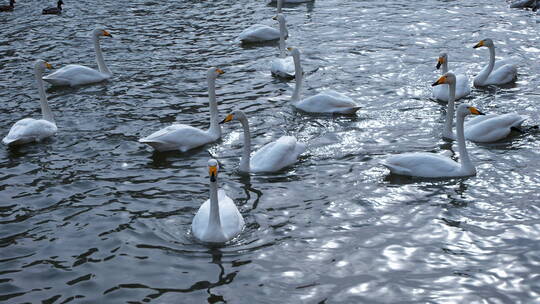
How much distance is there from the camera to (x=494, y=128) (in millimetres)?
12750

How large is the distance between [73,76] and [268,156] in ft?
23.3

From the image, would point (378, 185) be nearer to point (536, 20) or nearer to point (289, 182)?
point (289, 182)

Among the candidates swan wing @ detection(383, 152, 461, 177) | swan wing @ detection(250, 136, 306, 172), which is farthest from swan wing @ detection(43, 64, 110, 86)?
swan wing @ detection(383, 152, 461, 177)

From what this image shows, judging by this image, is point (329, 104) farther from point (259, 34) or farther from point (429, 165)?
point (259, 34)

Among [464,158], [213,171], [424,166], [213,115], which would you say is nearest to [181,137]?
[213,115]

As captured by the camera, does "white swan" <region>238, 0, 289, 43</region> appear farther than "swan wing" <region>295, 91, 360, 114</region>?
Yes

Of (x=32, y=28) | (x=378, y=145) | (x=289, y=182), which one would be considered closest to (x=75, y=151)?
(x=289, y=182)

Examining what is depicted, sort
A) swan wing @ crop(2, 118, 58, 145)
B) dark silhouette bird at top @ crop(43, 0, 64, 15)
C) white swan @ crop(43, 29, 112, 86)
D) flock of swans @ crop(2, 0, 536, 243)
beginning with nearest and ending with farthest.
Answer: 1. flock of swans @ crop(2, 0, 536, 243)
2. swan wing @ crop(2, 118, 58, 145)
3. white swan @ crop(43, 29, 112, 86)
4. dark silhouette bird at top @ crop(43, 0, 64, 15)

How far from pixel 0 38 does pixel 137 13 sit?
4.48 metres

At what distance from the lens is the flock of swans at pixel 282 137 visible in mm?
9898

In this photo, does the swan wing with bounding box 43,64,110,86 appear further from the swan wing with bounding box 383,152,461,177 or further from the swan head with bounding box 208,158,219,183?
the swan head with bounding box 208,158,219,183

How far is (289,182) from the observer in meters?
11.6

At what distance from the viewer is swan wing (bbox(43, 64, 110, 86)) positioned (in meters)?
17.2

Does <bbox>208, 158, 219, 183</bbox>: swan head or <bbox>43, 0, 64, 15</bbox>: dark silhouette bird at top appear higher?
<bbox>208, 158, 219, 183</bbox>: swan head
